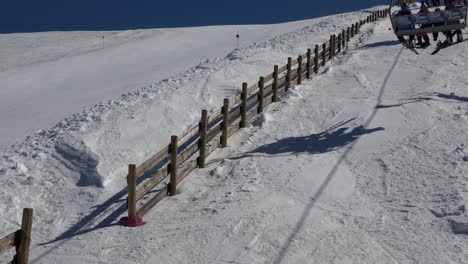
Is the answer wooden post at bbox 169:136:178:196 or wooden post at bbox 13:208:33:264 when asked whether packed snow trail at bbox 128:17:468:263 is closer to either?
wooden post at bbox 169:136:178:196

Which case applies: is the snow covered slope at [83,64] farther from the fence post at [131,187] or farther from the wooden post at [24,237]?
the wooden post at [24,237]

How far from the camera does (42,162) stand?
10977mm

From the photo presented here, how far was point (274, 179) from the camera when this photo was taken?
9.52 m

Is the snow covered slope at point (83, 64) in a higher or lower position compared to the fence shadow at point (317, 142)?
lower

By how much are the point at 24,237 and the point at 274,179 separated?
4.59m

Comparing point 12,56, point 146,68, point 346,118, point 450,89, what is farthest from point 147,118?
point 12,56

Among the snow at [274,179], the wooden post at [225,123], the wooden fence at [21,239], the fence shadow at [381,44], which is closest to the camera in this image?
the wooden fence at [21,239]

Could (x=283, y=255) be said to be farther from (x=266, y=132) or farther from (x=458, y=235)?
(x=266, y=132)

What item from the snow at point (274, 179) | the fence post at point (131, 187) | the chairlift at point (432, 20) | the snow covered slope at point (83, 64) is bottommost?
the snow covered slope at point (83, 64)

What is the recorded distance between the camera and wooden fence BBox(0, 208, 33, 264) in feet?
18.7

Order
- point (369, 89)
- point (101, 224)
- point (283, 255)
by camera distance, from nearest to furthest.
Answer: point (283, 255)
point (101, 224)
point (369, 89)

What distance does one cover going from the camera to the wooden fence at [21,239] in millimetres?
5688

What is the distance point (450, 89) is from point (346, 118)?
13.2ft

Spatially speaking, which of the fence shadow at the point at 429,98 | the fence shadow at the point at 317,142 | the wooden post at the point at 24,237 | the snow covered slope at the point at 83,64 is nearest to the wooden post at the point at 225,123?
the fence shadow at the point at 317,142
